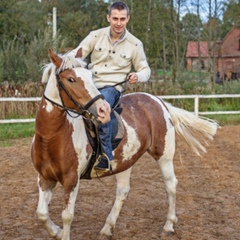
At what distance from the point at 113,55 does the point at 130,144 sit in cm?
88

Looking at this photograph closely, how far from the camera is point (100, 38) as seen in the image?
4.36 metres

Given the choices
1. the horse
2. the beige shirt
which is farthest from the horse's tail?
the beige shirt

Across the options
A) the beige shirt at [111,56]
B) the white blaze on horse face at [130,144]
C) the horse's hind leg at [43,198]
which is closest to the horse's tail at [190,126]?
the white blaze on horse face at [130,144]

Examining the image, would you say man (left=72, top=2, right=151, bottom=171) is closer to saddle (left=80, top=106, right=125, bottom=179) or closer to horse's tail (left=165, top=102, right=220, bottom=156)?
saddle (left=80, top=106, right=125, bottom=179)

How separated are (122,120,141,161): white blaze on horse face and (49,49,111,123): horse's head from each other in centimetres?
110

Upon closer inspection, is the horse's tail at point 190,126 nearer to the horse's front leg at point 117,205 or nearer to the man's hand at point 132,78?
the horse's front leg at point 117,205

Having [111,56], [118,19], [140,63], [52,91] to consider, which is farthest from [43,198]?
[118,19]

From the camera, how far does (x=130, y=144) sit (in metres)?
4.57

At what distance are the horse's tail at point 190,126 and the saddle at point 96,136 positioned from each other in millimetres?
1105

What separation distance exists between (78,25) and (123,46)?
1249 inches

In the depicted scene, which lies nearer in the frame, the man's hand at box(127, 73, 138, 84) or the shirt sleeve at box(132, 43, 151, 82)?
the man's hand at box(127, 73, 138, 84)

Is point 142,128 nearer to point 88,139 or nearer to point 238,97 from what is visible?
point 88,139

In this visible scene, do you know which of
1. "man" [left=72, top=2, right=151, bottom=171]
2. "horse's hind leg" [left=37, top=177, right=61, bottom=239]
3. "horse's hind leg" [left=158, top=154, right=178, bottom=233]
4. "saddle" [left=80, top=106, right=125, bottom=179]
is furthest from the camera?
"horse's hind leg" [left=158, top=154, right=178, bottom=233]

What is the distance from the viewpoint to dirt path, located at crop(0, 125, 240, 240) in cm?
477
